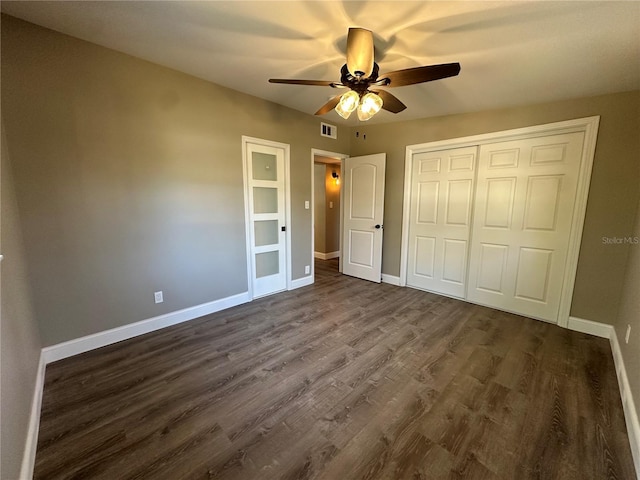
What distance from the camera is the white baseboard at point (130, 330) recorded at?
7.04ft

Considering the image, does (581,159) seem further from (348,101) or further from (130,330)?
(130,330)

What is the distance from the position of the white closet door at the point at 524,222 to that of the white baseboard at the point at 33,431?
4.08 meters

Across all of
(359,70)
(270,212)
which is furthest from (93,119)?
(359,70)

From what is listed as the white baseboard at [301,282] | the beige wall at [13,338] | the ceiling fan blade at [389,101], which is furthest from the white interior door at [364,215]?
the beige wall at [13,338]

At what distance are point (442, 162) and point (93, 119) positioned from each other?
381 centimetres

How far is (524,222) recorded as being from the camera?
118 inches

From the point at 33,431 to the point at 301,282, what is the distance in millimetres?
2922

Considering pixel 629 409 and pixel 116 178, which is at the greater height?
pixel 116 178

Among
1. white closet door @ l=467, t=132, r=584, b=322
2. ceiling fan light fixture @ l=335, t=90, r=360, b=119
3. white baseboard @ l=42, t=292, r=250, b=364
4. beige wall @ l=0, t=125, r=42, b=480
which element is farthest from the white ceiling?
white baseboard @ l=42, t=292, r=250, b=364

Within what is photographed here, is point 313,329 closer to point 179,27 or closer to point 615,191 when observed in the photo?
point 179,27

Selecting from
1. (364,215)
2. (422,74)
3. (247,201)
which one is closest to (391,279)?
(364,215)

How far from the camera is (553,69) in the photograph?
216cm

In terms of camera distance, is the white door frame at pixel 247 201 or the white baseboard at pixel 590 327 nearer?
the white baseboard at pixel 590 327

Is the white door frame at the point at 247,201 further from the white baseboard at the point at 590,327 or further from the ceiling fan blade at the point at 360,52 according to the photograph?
the white baseboard at the point at 590,327
